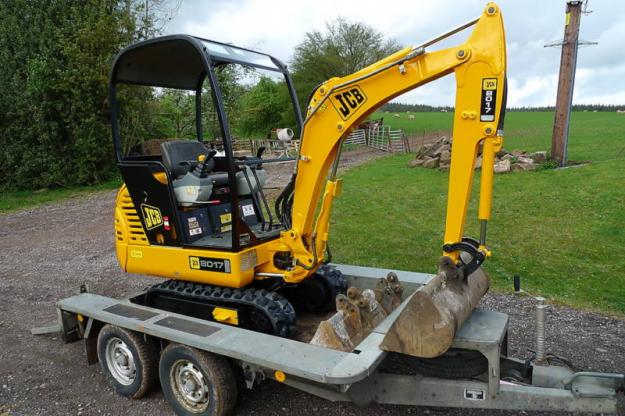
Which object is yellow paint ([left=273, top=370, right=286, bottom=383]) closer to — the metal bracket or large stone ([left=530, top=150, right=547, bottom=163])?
the metal bracket

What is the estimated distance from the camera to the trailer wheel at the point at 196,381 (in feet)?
12.6

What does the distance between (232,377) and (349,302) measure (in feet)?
3.56

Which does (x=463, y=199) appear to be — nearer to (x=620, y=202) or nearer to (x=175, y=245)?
(x=175, y=245)

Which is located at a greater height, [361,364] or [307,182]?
[307,182]

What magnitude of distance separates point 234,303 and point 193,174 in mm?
1237

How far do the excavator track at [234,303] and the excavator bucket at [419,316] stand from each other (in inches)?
20.4

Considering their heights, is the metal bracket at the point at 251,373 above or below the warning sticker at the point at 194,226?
below

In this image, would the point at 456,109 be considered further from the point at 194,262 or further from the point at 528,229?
the point at 528,229

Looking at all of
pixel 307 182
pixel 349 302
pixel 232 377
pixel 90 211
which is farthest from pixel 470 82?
pixel 90 211

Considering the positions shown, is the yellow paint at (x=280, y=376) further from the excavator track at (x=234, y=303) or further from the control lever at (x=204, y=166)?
the control lever at (x=204, y=166)

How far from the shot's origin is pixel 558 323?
219 inches

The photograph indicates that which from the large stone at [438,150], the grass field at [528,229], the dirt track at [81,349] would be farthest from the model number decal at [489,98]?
the large stone at [438,150]

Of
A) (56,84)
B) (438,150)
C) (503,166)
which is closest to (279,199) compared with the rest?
(503,166)

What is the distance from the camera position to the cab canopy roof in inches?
168
